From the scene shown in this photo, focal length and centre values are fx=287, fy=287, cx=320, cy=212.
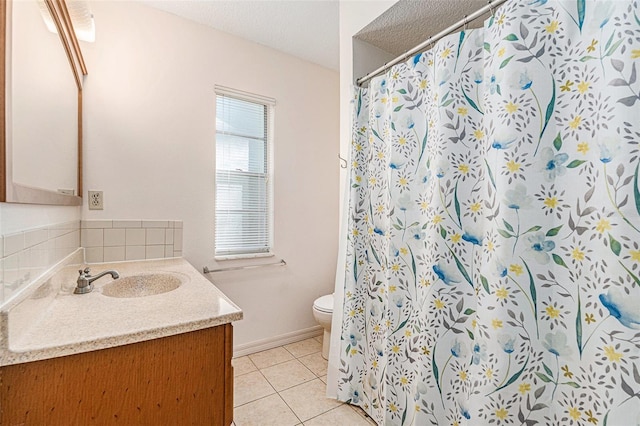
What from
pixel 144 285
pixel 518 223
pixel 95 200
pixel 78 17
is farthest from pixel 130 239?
pixel 518 223

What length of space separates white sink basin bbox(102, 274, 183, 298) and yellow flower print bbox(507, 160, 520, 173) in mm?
1503

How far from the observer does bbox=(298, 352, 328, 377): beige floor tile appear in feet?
6.84

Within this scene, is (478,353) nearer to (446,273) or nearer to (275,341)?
(446,273)

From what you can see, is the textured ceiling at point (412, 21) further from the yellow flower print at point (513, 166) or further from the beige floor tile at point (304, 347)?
the beige floor tile at point (304, 347)

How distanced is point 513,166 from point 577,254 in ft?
1.05

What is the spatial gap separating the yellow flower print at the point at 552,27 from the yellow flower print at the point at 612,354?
0.95 metres

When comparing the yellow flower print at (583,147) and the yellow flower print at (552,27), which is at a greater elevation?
the yellow flower print at (552,27)

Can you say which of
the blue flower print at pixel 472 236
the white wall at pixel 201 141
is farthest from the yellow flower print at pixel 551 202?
the white wall at pixel 201 141

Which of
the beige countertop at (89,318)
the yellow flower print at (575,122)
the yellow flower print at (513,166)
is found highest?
the yellow flower print at (575,122)

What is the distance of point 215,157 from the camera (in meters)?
2.22

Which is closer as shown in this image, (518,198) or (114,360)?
(114,360)

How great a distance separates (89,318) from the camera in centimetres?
90

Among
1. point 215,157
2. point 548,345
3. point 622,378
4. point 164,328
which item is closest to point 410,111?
point 548,345

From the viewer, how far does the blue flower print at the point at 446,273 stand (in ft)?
3.82
